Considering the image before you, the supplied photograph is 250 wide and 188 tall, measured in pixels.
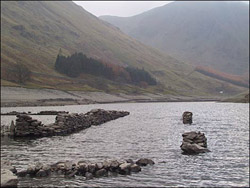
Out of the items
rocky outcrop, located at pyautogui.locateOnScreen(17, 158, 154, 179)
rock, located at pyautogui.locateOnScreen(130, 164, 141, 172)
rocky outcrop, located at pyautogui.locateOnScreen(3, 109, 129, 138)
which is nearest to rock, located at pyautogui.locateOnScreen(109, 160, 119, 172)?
rocky outcrop, located at pyautogui.locateOnScreen(17, 158, 154, 179)

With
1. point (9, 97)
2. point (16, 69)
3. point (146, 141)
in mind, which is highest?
point (16, 69)

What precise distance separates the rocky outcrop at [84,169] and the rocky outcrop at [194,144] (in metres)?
11.3

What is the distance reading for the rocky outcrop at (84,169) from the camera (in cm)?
2825

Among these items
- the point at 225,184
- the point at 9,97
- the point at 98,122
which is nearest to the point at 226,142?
the point at 225,184

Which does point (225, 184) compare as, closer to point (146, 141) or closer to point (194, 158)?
point (194, 158)

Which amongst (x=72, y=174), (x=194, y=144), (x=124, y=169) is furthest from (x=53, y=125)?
(x=124, y=169)

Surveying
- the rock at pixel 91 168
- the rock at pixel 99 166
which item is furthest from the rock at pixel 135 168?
the rock at pixel 91 168

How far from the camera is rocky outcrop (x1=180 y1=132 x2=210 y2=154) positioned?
129 ft

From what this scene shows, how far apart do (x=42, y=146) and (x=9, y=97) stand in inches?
4636

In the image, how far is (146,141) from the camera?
164 ft

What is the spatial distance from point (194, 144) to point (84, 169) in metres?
16.3

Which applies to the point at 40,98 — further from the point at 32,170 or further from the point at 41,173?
the point at 41,173

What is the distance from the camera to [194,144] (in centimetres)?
4031

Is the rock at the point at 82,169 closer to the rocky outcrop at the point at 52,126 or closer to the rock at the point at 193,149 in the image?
the rock at the point at 193,149
